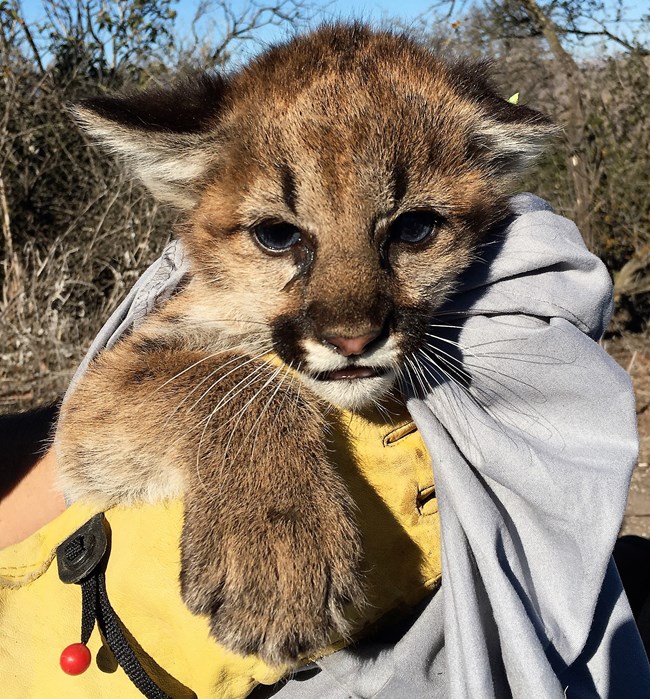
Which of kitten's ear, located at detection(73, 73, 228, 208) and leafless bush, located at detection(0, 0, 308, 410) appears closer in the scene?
kitten's ear, located at detection(73, 73, 228, 208)

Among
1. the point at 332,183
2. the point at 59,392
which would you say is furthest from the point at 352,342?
the point at 59,392

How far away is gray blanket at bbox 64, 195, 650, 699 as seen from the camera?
1.76 metres

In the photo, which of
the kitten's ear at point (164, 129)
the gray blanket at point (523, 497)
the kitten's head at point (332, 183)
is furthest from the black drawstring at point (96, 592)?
the kitten's ear at point (164, 129)

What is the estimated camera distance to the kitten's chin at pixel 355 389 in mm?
1925

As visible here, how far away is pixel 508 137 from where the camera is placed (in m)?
2.34

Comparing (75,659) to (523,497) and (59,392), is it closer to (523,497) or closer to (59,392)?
(523,497)

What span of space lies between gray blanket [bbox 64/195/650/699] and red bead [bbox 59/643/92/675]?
0.50 metres

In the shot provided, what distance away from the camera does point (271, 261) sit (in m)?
2.10

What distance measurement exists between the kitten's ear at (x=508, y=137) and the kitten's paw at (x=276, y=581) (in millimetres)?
1262

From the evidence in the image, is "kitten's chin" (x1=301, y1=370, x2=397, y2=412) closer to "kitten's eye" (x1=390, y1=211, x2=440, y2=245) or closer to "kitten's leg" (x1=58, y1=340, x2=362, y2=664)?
"kitten's leg" (x1=58, y1=340, x2=362, y2=664)

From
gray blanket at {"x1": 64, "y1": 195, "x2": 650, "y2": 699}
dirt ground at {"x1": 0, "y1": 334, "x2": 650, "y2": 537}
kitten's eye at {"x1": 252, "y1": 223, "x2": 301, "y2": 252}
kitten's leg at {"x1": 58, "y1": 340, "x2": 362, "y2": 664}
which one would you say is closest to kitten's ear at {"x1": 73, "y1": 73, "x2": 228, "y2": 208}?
kitten's eye at {"x1": 252, "y1": 223, "x2": 301, "y2": 252}

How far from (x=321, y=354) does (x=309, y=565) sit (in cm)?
51

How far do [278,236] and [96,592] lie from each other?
1.06 m

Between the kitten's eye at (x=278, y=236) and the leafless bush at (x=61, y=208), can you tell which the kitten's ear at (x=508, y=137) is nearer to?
the kitten's eye at (x=278, y=236)
